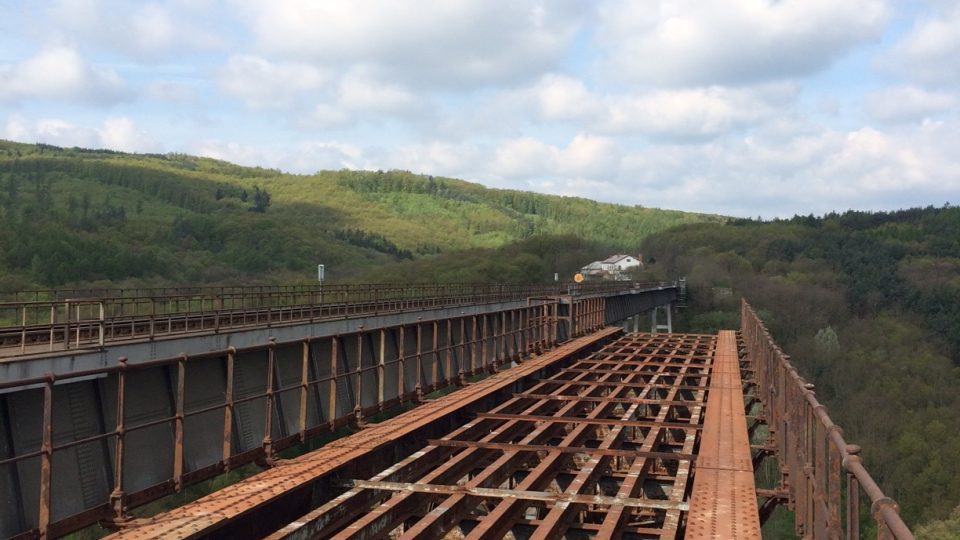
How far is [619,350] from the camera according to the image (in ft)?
88.5

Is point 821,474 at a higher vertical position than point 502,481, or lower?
higher

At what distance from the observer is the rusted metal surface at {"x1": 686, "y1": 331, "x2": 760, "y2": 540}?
668 centimetres

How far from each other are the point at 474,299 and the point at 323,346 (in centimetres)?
2407

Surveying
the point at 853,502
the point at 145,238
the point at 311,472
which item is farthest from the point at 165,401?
the point at 145,238

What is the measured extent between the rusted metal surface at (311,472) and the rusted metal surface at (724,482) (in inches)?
129

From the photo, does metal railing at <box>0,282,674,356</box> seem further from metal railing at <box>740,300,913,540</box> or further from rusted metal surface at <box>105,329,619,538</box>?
metal railing at <box>740,300,913,540</box>

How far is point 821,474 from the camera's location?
5.93m

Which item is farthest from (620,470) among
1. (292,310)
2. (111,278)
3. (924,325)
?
(924,325)

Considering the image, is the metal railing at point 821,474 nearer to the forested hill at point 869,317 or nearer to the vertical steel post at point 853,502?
the vertical steel post at point 853,502

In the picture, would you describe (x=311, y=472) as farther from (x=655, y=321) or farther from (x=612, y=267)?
(x=612, y=267)

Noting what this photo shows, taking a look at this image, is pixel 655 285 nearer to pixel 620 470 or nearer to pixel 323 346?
pixel 323 346

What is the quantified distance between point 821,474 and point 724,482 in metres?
2.45

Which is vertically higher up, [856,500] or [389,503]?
[856,500]

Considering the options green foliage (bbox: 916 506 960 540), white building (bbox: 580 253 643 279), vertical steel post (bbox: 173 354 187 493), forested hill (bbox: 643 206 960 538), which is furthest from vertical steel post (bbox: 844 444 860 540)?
white building (bbox: 580 253 643 279)
